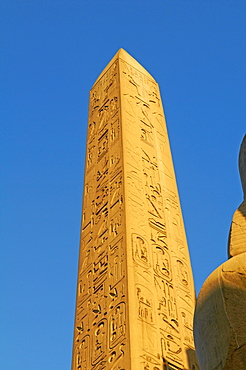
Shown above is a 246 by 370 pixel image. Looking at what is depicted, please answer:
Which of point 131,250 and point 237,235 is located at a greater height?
point 131,250

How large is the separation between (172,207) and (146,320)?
6.72 feet

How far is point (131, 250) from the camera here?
6.51 meters

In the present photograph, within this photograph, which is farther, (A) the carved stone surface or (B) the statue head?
(B) the statue head

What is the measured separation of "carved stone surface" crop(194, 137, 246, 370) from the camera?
2.16m

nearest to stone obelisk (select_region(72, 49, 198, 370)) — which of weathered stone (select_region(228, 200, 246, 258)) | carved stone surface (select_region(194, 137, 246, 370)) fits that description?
weathered stone (select_region(228, 200, 246, 258))

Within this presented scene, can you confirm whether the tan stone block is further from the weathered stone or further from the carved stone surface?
the weathered stone

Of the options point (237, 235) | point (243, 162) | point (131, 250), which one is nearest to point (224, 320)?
point (237, 235)

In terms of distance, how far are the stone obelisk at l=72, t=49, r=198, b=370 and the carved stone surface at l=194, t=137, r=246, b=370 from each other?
329cm

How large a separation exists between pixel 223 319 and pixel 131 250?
4314 mm

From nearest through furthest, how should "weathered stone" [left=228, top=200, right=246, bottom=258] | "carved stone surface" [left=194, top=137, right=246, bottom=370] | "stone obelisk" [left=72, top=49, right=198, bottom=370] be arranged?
"carved stone surface" [left=194, top=137, right=246, bottom=370] → "weathered stone" [left=228, top=200, right=246, bottom=258] → "stone obelisk" [left=72, top=49, right=198, bottom=370]

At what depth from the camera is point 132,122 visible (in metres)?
8.55

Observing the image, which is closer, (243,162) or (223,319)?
(223,319)

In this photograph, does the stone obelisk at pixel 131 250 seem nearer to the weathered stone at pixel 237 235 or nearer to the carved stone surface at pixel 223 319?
the weathered stone at pixel 237 235

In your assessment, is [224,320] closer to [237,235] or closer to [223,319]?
[223,319]
